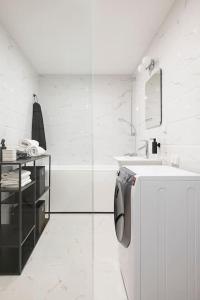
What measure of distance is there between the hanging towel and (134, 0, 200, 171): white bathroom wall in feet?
4.90

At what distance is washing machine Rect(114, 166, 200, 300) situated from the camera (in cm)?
137

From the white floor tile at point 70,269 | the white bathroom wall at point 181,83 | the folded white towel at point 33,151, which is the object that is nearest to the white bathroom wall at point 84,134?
the folded white towel at point 33,151

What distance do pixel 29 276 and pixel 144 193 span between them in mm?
1303

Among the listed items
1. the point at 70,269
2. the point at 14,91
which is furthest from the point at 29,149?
the point at 70,269

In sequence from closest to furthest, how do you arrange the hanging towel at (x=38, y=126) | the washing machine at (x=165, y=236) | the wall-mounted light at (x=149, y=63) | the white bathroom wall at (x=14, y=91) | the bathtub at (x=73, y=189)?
the washing machine at (x=165, y=236) < the white bathroom wall at (x=14, y=91) < the wall-mounted light at (x=149, y=63) < the hanging towel at (x=38, y=126) < the bathtub at (x=73, y=189)

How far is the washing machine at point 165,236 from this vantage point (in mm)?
1370

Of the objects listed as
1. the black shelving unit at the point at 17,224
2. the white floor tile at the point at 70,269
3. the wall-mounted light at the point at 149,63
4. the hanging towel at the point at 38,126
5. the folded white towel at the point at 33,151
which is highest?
the wall-mounted light at the point at 149,63

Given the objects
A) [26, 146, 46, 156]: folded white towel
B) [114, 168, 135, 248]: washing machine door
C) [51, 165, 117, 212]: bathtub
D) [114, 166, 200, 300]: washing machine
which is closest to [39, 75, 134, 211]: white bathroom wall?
[51, 165, 117, 212]: bathtub

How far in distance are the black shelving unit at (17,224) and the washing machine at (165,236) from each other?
43.8 inches

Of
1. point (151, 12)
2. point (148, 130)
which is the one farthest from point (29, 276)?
point (151, 12)

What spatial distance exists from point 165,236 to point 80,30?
2.24m

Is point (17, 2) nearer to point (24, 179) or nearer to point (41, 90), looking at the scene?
point (41, 90)

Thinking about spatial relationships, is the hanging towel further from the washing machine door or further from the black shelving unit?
the washing machine door

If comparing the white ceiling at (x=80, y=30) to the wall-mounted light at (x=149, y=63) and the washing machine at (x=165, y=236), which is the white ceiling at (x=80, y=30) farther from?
the washing machine at (x=165, y=236)
